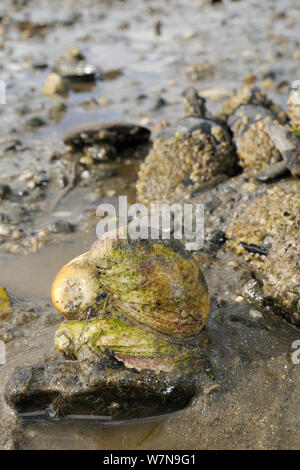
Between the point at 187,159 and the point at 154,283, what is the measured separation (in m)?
2.55

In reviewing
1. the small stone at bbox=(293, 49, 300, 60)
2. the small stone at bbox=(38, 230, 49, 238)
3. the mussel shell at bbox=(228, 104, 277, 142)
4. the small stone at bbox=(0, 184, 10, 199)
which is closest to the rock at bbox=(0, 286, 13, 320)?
the small stone at bbox=(38, 230, 49, 238)

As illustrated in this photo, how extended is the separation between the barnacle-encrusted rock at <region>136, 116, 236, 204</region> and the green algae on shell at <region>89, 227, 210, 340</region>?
2.24 m

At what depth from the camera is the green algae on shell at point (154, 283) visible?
3.21m

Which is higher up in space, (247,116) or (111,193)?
(247,116)

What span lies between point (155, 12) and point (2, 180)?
9.69m

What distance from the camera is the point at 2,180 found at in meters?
6.24

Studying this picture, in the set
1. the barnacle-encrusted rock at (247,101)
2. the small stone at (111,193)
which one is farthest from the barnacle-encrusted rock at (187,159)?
the barnacle-encrusted rock at (247,101)

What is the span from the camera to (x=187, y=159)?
5453 mm

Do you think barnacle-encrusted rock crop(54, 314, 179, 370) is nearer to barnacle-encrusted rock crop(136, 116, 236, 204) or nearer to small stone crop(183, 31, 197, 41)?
barnacle-encrusted rock crop(136, 116, 236, 204)

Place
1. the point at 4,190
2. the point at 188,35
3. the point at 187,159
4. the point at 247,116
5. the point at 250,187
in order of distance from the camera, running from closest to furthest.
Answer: the point at 250,187
the point at 187,159
the point at 247,116
the point at 4,190
the point at 188,35

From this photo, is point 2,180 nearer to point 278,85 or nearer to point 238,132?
point 238,132

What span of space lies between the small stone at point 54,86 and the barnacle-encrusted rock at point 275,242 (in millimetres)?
5337

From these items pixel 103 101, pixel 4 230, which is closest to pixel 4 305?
pixel 4 230

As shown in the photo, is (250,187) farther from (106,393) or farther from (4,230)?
(106,393)
